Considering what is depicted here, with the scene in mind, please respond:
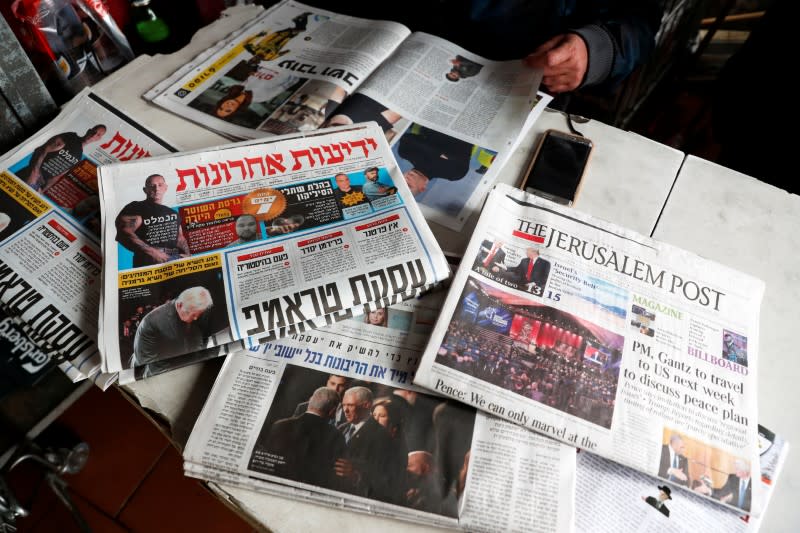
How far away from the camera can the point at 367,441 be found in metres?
0.41

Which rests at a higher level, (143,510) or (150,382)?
(150,382)

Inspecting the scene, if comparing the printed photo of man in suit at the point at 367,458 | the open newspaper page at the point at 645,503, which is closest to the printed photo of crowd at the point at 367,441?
the printed photo of man in suit at the point at 367,458

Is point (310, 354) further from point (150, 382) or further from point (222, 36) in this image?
point (222, 36)

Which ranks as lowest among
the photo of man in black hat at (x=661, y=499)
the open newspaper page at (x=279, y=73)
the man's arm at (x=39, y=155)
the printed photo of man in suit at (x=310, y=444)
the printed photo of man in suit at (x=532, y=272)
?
the photo of man in black hat at (x=661, y=499)

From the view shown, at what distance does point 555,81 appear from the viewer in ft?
2.46

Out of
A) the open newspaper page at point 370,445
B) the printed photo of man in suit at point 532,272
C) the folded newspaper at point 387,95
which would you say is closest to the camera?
the open newspaper page at point 370,445

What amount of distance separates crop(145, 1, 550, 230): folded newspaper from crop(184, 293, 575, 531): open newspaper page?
0.22 meters

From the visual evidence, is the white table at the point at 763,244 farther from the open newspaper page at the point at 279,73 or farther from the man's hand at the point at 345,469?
the open newspaper page at the point at 279,73

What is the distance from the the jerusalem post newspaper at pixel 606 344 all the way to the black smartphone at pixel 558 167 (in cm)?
4

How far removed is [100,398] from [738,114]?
1.54 metres

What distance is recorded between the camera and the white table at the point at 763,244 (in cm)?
45

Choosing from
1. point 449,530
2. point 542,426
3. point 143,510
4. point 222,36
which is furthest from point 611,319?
point 143,510

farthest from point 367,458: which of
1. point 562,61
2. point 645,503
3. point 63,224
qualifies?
point 562,61

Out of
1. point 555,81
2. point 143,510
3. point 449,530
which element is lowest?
point 143,510
